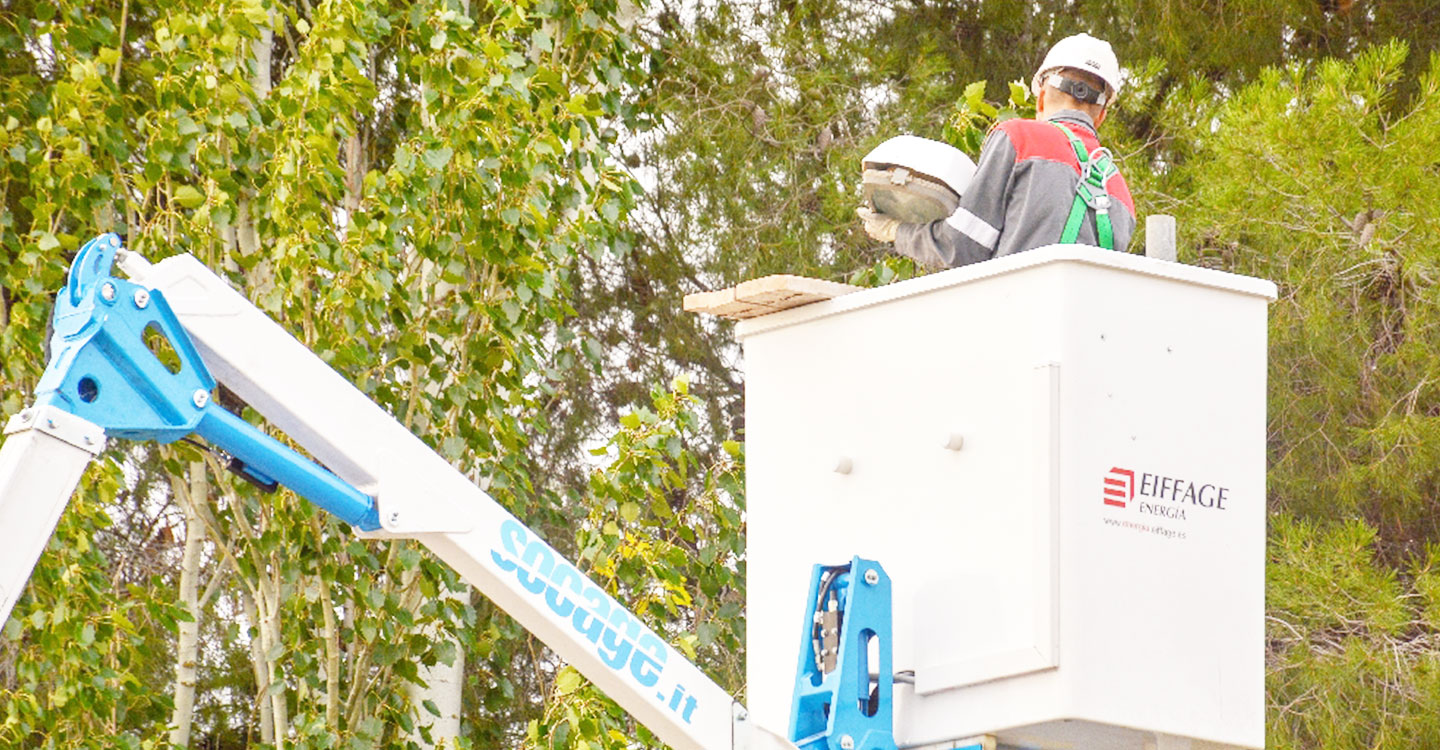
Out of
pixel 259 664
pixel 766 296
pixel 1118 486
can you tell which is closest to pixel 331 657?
pixel 259 664

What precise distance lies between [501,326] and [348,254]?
0.55 m

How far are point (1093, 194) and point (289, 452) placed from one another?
1.61m

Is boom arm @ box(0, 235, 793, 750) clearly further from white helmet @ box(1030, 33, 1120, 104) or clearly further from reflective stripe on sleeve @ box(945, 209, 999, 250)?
white helmet @ box(1030, 33, 1120, 104)

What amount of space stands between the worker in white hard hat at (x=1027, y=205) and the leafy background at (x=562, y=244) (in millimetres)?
1807

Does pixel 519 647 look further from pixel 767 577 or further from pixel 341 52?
pixel 767 577

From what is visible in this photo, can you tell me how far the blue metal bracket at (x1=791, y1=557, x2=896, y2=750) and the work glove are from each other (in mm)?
747

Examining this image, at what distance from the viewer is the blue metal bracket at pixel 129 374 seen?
3244 mm

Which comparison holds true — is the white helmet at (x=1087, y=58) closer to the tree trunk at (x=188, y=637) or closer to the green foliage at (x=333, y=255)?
the green foliage at (x=333, y=255)

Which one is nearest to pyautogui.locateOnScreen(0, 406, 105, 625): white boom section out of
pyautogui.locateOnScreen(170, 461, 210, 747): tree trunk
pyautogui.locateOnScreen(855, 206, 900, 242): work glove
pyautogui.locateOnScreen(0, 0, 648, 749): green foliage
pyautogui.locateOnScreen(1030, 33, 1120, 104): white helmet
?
pyautogui.locateOnScreen(855, 206, 900, 242): work glove

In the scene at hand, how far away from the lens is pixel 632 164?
10.0m

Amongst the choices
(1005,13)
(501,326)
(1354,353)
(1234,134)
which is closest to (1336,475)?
(1354,353)

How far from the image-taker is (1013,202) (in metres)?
3.97

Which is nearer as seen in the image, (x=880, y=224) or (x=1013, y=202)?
(x=1013, y=202)

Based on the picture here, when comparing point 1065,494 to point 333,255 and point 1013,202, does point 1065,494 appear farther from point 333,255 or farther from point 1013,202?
point 333,255
